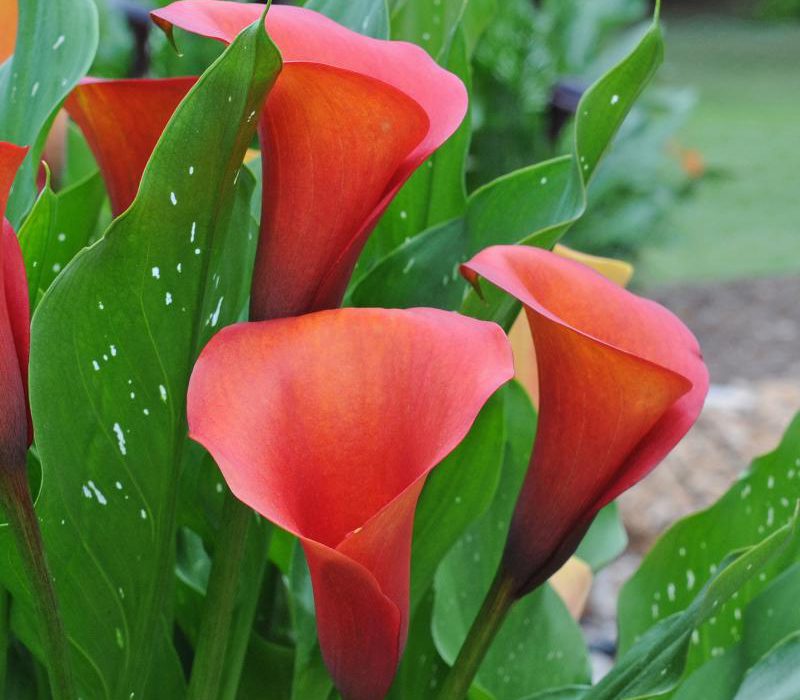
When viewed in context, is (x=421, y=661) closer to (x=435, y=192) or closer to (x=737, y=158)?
(x=435, y=192)

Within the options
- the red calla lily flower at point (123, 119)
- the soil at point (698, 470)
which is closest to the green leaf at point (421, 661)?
the red calla lily flower at point (123, 119)

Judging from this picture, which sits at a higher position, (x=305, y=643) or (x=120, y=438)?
(x=120, y=438)

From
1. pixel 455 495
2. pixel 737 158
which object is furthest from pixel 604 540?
pixel 737 158

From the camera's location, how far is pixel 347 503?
0.35 m

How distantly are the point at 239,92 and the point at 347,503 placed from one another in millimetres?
118

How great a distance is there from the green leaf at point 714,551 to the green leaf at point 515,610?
4 cm

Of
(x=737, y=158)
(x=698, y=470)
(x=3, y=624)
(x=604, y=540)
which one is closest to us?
(x=3, y=624)

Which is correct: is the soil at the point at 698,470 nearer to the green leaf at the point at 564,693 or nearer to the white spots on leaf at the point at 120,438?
the green leaf at the point at 564,693

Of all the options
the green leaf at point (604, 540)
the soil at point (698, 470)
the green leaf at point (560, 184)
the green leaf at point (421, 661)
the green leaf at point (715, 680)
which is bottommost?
the soil at point (698, 470)

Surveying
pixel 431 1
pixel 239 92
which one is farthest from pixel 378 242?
pixel 239 92

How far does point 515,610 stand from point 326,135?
1.03ft

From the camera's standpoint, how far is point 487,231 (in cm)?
47

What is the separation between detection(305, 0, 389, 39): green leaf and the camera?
19.5 inches

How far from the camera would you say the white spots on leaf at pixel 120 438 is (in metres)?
0.38
